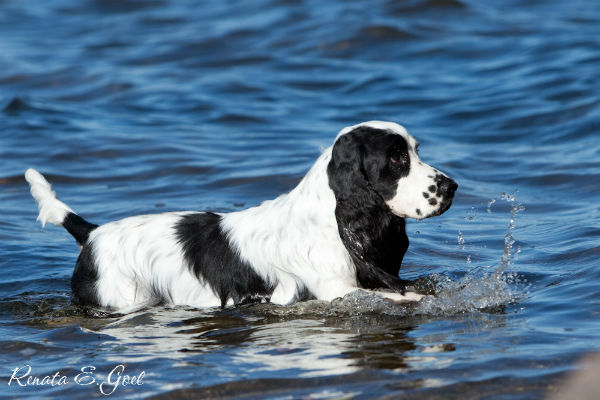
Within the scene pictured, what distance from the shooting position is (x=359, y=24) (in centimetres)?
1714

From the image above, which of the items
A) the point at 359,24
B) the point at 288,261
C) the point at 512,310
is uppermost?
the point at 359,24

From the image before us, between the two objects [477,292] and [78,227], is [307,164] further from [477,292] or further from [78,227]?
[477,292]

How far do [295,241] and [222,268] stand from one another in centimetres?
51

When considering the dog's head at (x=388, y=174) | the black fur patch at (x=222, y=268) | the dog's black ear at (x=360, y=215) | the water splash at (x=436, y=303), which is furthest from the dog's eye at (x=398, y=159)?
the black fur patch at (x=222, y=268)

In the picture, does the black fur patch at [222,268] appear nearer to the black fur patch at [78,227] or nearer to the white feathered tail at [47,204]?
the black fur patch at [78,227]

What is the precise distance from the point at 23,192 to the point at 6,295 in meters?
3.17

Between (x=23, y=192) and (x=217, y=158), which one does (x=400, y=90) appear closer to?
(x=217, y=158)

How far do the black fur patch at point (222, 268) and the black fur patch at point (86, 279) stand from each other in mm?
597

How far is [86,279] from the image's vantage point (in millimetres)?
6207

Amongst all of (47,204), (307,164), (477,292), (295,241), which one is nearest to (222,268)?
(295,241)

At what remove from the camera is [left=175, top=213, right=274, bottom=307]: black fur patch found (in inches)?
233

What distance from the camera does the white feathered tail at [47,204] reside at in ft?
21.1

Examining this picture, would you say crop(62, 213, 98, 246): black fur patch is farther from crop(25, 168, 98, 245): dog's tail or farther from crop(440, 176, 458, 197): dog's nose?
crop(440, 176, 458, 197): dog's nose

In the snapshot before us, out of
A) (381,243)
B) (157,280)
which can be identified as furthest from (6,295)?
(381,243)
